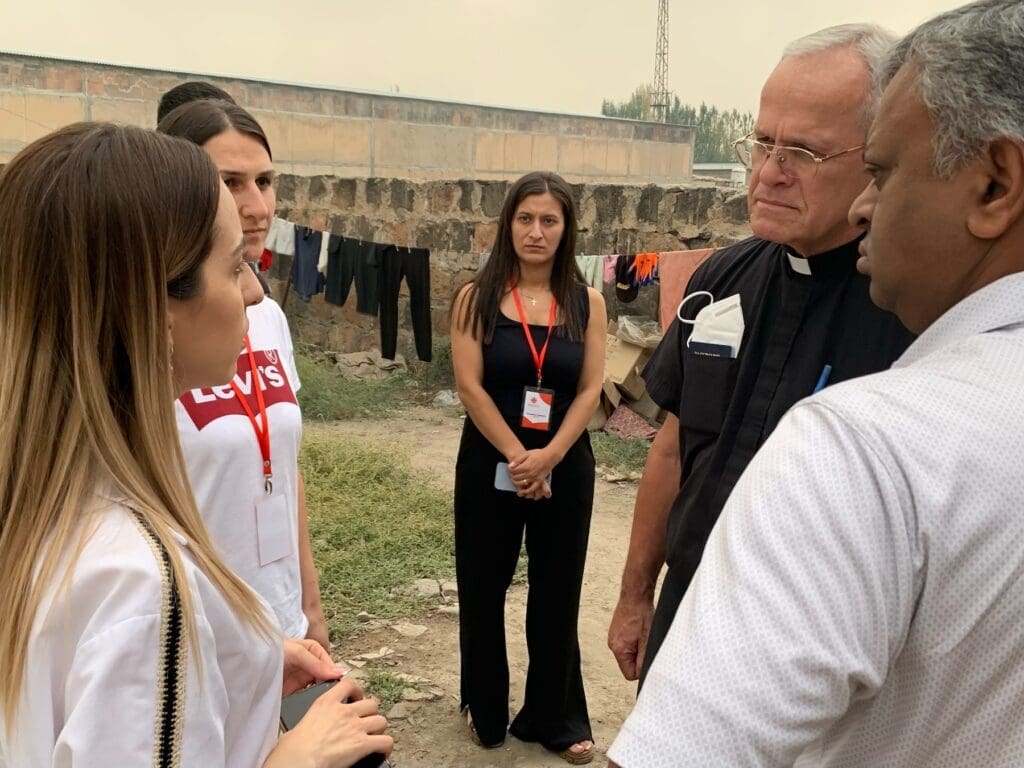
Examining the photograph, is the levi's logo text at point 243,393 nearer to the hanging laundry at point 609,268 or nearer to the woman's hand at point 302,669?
the woman's hand at point 302,669

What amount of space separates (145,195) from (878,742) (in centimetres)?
107

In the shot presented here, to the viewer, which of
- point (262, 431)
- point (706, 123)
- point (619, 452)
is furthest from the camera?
point (706, 123)

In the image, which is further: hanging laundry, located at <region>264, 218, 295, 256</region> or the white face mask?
hanging laundry, located at <region>264, 218, 295, 256</region>

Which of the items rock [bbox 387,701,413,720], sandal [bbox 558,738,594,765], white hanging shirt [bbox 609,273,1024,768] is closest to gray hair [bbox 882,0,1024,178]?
white hanging shirt [bbox 609,273,1024,768]

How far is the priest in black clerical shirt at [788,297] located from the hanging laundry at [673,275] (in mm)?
5157

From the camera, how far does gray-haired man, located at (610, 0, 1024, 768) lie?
766mm

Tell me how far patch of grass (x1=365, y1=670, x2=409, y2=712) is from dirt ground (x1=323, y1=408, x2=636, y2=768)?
0.05m

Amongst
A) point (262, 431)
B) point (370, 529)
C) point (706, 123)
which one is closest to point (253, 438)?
point (262, 431)

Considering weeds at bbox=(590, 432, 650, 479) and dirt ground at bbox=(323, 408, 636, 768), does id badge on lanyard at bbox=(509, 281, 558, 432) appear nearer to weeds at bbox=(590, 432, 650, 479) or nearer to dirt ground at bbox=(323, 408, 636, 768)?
dirt ground at bbox=(323, 408, 636, 768)

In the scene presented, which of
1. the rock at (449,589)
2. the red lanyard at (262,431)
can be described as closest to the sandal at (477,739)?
the rock at (449,589)

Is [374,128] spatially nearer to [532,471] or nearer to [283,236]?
[283,236]

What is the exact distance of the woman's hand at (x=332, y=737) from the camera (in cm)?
125

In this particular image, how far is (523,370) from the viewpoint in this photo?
11.0 feet

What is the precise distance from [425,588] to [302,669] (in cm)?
303
